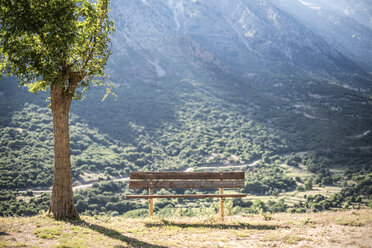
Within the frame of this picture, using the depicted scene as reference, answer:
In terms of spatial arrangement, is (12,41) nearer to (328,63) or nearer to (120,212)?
(120,212)

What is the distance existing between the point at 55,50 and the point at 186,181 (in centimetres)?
539

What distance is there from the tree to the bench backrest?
2073 millimetres

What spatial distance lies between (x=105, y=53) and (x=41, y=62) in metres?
2.12

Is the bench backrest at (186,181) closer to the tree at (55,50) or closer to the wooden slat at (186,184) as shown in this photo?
the wooden slat at (186,184)

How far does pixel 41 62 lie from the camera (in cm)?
844

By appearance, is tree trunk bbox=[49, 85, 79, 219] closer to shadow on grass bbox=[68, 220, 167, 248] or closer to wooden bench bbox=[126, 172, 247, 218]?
shadow on grass bbox=[68, 220, 167, 248]

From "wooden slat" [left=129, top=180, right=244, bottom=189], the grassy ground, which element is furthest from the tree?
"wooden slat" [left=129, top=180, right=244, bottom=189]

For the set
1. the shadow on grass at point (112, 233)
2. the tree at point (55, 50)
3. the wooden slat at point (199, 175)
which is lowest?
the shadow on grass at point (112, 233)

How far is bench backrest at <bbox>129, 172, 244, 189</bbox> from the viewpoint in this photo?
8766 mm

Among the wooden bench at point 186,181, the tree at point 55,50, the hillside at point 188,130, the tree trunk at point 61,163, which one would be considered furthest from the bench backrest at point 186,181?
the hillside at point 188,130

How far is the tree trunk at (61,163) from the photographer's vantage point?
27.2 ft

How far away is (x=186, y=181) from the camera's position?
8773 mm

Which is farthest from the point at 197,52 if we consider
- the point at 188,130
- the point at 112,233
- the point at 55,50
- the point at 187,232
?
the point at 112,233

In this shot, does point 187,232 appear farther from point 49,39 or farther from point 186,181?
point 49,39
